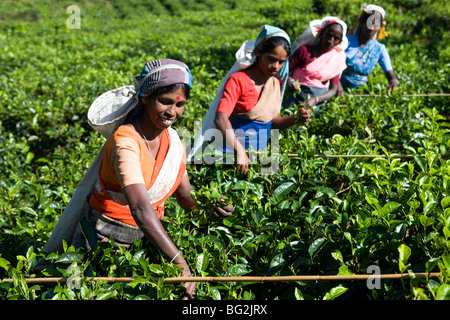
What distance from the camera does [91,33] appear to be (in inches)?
431

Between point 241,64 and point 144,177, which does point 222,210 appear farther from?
point 241,64

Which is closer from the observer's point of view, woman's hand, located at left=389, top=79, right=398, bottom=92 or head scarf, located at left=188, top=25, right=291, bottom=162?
head scarf, located at left=188, top=25, right=291, bottom=162

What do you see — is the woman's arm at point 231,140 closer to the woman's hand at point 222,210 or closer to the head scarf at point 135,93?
the woman's hand at point 222,210

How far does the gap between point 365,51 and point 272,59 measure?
6.93 feet

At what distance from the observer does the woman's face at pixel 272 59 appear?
8.97 feet

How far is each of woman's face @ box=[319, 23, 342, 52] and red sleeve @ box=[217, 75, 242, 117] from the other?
55.3 inches

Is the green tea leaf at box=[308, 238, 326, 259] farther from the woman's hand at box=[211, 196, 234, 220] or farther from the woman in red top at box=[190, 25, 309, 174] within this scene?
the woman in red top at box=[190, 25, 309, 174]

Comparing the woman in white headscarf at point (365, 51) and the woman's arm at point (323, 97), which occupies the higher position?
the woman in white headscarf at point (365, 51)

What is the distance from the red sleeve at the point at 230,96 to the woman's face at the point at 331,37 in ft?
4.61

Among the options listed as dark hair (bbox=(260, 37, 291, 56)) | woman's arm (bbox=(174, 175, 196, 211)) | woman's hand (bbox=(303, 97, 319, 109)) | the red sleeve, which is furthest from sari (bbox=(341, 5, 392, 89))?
woman's arm (bbox=(174, 175, 196, 211))

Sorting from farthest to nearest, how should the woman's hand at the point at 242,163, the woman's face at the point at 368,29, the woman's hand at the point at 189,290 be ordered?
the woman's face at the point at 368,29 < the woman's hand at the point at 242,163 < the woman's hand at the point at 189,290

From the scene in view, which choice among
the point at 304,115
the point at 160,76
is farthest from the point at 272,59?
the point at 160,76

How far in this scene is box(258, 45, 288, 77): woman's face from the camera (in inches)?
108

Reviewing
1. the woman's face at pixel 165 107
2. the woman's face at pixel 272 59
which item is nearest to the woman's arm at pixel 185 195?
the woman's face at pixel 165 107
